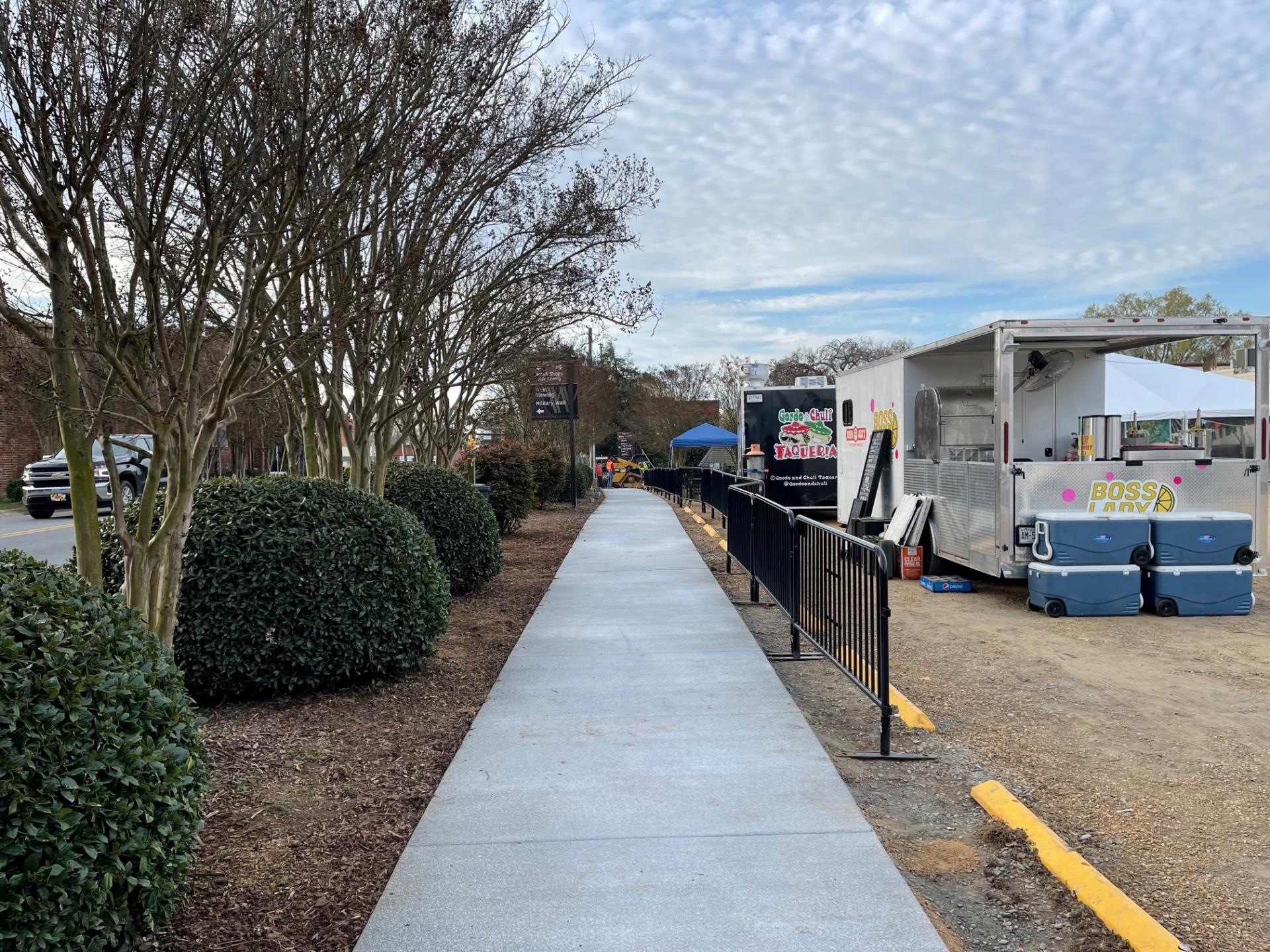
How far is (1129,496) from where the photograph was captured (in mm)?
10031

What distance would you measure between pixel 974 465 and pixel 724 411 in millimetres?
48422

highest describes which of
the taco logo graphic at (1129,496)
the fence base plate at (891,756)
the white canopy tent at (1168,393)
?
the white canopy tent at (1168,393)

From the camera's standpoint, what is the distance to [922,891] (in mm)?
3773

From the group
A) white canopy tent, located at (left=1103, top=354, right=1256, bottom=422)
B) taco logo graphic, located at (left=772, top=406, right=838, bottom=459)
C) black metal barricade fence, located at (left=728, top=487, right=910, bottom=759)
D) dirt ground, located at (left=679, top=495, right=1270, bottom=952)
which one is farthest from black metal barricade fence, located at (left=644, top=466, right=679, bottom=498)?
dirt ground, located at (left=679, top=495, right=1270, bottom=952)

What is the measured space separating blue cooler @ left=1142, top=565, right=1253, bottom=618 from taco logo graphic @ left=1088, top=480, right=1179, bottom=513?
0.72 metres

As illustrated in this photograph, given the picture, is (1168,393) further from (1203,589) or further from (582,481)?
(582,481)

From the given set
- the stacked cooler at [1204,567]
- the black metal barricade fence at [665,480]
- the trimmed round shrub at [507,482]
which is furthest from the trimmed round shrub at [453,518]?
the black metal barricade fence at [665,480]

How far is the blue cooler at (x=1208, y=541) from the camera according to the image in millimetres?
9523

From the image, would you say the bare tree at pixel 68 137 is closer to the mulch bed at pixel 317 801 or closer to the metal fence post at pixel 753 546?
the mulch bed at pixel 317 801

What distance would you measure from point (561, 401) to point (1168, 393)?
14.3 meters

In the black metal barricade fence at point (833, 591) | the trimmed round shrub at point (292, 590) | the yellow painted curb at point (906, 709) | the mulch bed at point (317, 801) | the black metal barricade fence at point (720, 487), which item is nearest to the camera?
the mulch bed at point (317, 801)

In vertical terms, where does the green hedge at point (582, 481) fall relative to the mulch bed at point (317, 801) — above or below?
above

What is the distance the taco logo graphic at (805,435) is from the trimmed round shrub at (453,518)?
38.3 ft

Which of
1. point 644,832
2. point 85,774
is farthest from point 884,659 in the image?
point 85,774
